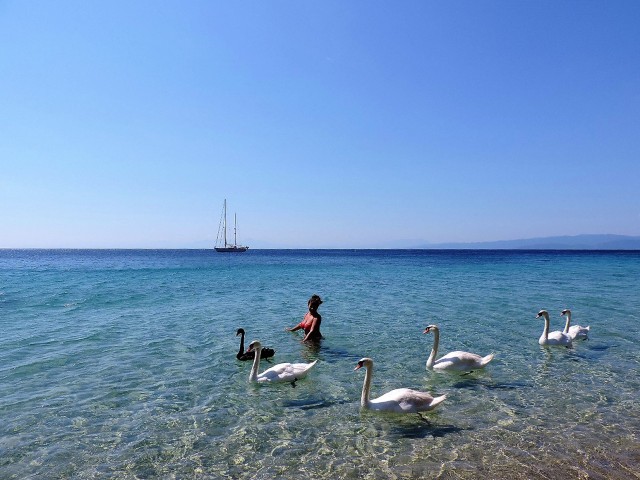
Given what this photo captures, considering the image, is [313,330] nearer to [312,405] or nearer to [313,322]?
[313,322]

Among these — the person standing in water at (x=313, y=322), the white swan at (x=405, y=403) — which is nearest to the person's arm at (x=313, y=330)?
the person standing in water at (x=313, y=322)

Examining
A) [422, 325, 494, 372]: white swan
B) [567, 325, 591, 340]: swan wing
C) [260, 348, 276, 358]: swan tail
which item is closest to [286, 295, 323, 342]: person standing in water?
[260, 348, 276, 358]: swan tail

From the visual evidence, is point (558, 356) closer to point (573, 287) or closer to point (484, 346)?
point (484, 346)

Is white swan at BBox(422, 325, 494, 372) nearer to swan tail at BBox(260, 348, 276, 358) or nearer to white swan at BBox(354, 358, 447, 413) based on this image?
white swan at BBox(354, 358, 447, 413)

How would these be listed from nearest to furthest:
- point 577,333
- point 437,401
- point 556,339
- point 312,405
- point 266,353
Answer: point 437,401 < point 312,405 < point 266,353 < point 556,339 < point 577,333

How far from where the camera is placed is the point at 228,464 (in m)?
6.13

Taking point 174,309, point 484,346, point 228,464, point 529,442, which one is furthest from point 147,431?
point 174,309

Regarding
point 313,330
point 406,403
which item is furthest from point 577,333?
point 406,403

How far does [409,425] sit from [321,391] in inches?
90.8

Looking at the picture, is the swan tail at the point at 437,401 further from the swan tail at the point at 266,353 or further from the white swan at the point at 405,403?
the swan tail at the point at 266,353

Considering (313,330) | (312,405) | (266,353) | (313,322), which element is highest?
(313,322)

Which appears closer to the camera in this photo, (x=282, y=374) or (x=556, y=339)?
(x=282, y=374)

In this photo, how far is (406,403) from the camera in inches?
294

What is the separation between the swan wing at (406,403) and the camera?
744 cm
